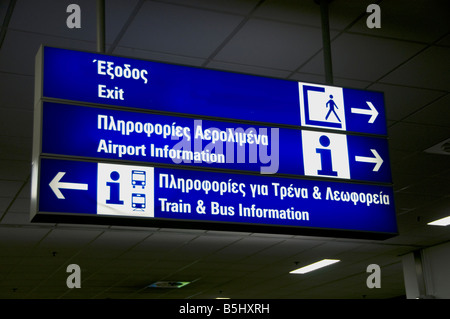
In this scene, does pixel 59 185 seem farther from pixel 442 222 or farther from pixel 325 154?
pixel 442 222

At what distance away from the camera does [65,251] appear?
30.5ft

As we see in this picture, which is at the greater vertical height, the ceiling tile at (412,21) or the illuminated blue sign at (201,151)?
the ceiling tile at (412,21)

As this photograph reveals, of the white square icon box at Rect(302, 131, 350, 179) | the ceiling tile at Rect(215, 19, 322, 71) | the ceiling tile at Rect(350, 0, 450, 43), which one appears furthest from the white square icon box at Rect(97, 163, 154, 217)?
the ceiling tile at Rect(350, 0, 450, 43)

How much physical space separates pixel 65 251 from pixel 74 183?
6.81m

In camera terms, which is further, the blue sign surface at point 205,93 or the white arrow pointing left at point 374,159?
the white arrow pointing left at point 374,159

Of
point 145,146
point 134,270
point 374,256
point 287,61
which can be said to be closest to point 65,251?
point 134,270

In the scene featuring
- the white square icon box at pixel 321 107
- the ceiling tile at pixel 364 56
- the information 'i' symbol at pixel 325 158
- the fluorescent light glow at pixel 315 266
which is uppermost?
the ceiling tile at pixel 364 56

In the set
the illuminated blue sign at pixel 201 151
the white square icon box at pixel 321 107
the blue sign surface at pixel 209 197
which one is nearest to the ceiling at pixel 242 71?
the white square icon box at pixel 321 107

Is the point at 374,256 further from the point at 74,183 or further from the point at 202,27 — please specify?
the point at 74,183

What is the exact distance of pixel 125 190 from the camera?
9.52 ft

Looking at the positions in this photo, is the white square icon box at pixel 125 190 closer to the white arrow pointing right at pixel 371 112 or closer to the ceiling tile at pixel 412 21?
the white arrow pointing right at pixel 371 112

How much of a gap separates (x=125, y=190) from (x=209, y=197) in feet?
1.29

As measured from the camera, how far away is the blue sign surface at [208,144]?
2932 mm

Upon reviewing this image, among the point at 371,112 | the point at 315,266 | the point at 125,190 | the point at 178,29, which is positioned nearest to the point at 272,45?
the point at 178,29
